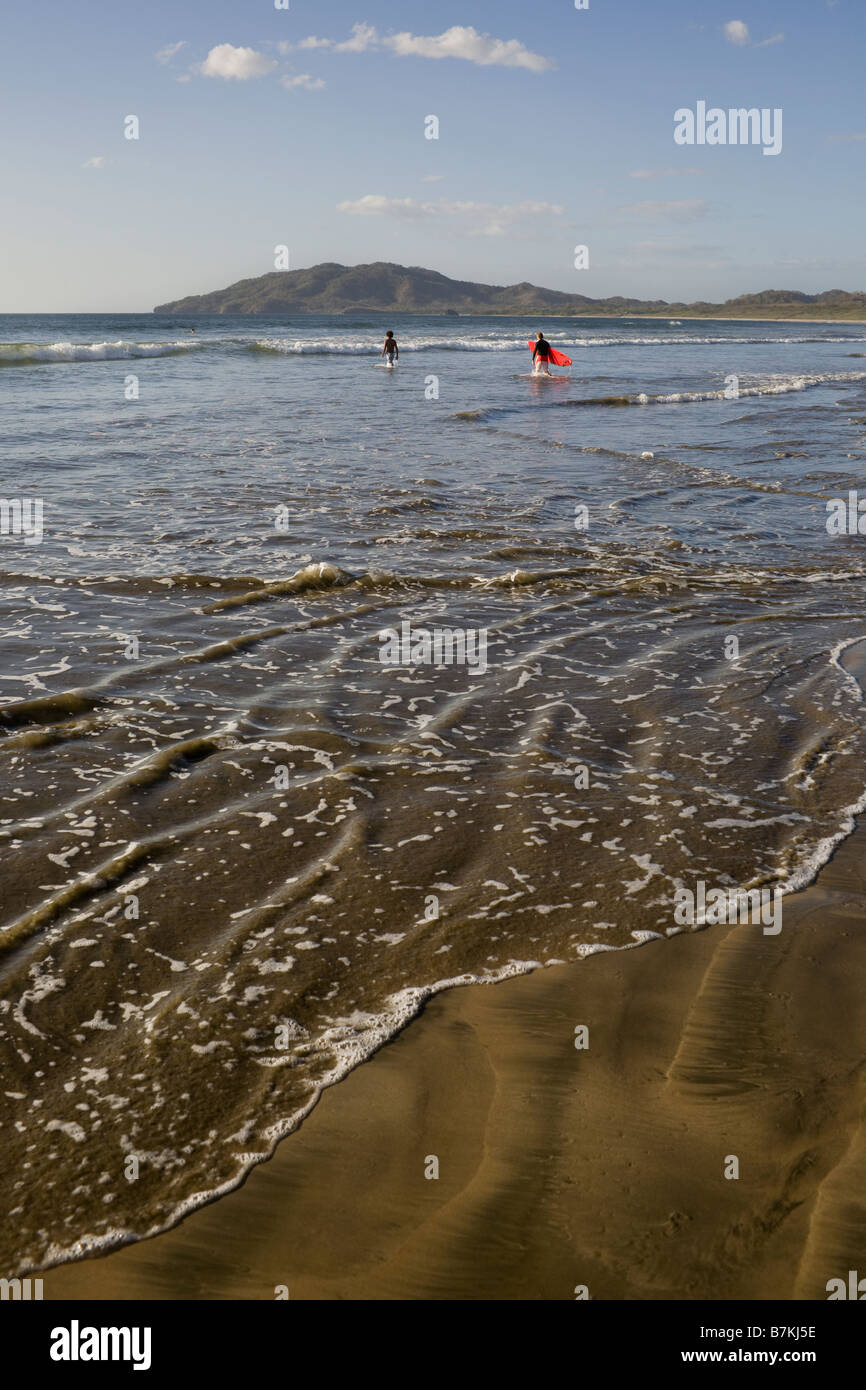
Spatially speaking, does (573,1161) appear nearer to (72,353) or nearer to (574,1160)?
(574,1160)

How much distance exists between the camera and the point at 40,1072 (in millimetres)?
3180

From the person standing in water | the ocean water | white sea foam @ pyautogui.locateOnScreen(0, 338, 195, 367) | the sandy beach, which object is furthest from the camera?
white sea foam @ pyautogui.locateOnScreen(0, 338, 195, 367)

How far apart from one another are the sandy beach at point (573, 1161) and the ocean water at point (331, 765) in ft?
0.52

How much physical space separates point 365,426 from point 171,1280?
1989 cm

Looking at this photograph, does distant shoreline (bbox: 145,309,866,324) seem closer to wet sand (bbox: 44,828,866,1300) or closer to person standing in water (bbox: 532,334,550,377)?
person standing in water (bbox: 532,334,550,377)

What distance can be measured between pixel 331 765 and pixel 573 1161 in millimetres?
2959

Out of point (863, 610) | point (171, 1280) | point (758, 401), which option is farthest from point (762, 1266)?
point (758, 401)

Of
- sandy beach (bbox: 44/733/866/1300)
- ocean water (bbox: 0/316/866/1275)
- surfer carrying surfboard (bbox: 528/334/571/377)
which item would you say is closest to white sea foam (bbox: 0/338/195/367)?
surfer carrying surfboard (bbox: 528/334/571/377)

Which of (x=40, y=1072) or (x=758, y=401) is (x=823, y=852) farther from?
(x=758, y=401)

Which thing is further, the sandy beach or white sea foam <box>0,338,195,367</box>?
white sea foam <box>0,338,195,367</box>

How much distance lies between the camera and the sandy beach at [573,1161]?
8.34 ft

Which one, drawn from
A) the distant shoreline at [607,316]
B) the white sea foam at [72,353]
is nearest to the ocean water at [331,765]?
the white sea foam at [72,353]

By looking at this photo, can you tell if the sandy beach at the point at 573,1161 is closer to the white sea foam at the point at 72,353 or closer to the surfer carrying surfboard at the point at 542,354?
the surfer carrying surfboard at the point at 542,354

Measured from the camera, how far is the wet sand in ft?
8.34
